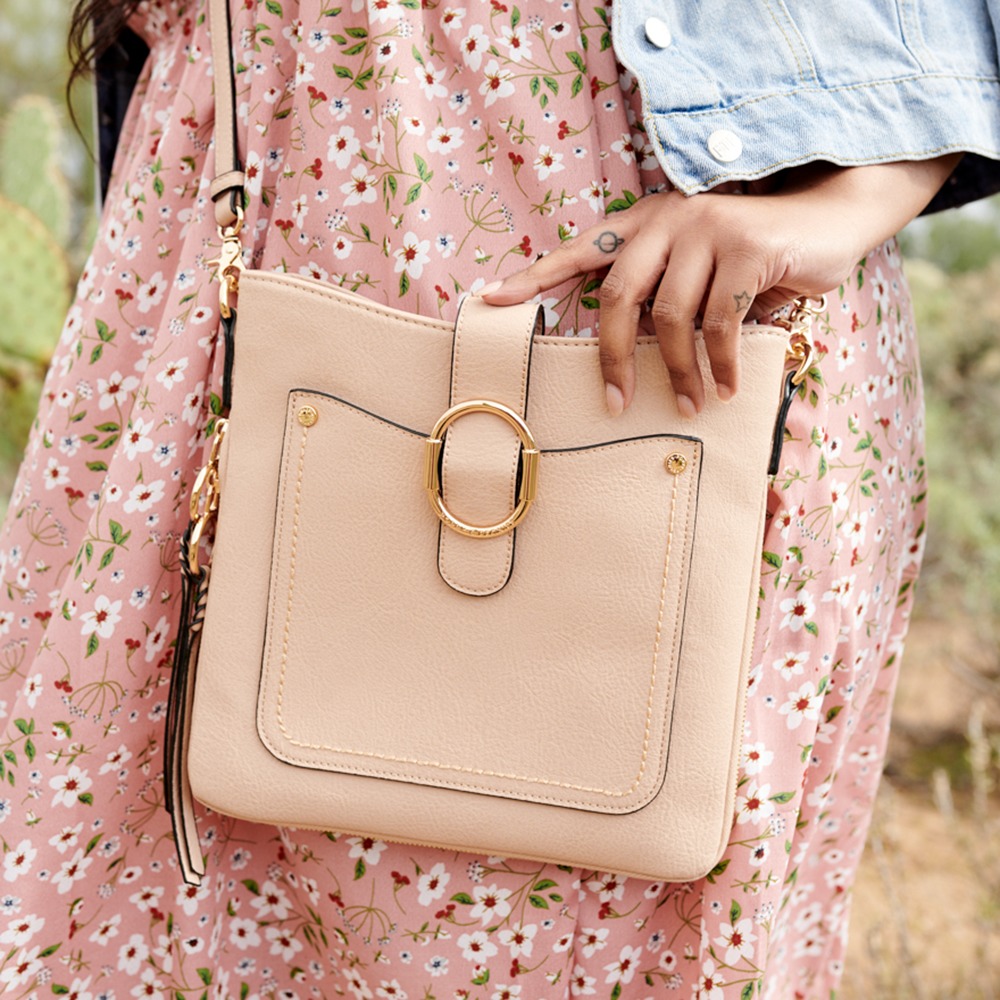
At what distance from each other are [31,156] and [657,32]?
2.57 meters

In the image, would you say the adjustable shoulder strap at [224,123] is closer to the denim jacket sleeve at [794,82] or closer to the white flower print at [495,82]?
the white flower print at [495,82]

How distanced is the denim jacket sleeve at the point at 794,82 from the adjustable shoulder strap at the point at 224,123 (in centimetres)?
31

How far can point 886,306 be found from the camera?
879 mm

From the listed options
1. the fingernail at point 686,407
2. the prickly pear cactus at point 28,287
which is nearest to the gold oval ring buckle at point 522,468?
the fingernail at point 686,407

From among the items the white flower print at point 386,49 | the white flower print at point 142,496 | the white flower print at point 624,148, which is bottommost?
the white flower print at point 142,496

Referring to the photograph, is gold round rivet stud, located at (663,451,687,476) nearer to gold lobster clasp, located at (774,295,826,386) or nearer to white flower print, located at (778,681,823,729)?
gold lobster clasp, located at (774,295,826,386)

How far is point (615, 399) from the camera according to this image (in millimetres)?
667

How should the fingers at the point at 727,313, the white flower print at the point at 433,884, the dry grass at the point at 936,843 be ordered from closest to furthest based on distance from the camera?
1. the fingers at the point at 727,313
2. the white flower print at the point at 433,884
3. the dry grass at the point at 936,843

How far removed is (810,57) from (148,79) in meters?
0.67

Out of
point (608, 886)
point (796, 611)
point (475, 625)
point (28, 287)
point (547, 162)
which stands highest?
point (547, 162)

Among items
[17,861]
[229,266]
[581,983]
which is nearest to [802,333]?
[229,266]

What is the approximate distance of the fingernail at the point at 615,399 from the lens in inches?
26.3

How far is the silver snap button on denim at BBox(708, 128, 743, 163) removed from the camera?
2.28 ft

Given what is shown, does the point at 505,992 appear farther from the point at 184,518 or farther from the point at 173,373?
the point at 173,373
